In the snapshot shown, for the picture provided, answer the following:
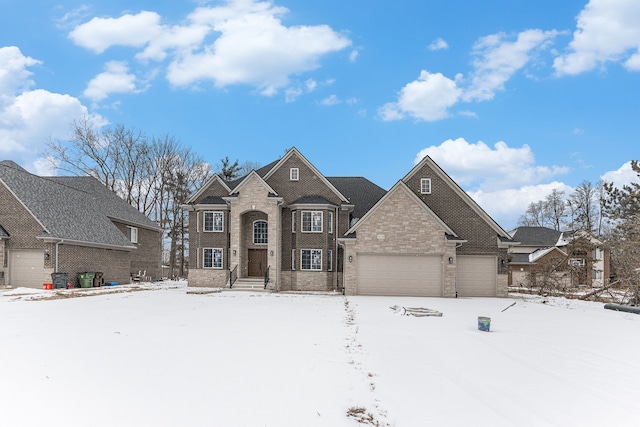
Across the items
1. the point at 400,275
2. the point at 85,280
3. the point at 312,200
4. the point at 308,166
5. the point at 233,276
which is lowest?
the point at 85,280

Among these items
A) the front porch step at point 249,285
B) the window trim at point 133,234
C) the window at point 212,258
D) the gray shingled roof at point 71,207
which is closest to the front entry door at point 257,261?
the front porch step at point 249,285

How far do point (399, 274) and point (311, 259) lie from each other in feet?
19.7

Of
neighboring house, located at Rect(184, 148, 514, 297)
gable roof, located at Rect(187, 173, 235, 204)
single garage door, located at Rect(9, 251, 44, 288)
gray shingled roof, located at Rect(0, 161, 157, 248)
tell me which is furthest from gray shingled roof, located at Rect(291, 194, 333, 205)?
single garage door, located at Rect(9, 251, 44, 288)

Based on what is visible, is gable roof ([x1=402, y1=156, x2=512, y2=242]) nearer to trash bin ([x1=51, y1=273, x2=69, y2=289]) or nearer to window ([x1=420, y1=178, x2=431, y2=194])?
window ([x1=420, y1=178, x2=431, y2=194])

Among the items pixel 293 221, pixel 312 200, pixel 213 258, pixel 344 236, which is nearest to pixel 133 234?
pixel 213 258

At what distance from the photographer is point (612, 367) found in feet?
26.4

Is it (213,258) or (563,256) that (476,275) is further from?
(563,256)

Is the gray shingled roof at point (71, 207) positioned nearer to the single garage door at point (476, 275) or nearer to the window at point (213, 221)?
the window at point (213, 221)

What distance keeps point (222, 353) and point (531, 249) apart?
4613 cm

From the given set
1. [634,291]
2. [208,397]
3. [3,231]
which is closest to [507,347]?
[208,397]

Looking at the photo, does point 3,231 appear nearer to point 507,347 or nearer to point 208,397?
point 208,397

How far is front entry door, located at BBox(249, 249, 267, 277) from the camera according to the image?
1122 inches

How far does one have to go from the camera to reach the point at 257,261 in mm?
28578

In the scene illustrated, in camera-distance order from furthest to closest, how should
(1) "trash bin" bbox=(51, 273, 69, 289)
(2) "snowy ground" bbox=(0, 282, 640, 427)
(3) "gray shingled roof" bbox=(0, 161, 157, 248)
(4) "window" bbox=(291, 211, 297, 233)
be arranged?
(4) "window" bbox=(291, 211, 297, 233)
(3) "gray shingled roof" bbox=(0, 161, 157, 248)
(1) "trash bin" bbox=(51, 273, 69, 289)
(2) "snowy ground" bbox=(0, 282, 640, 427)
